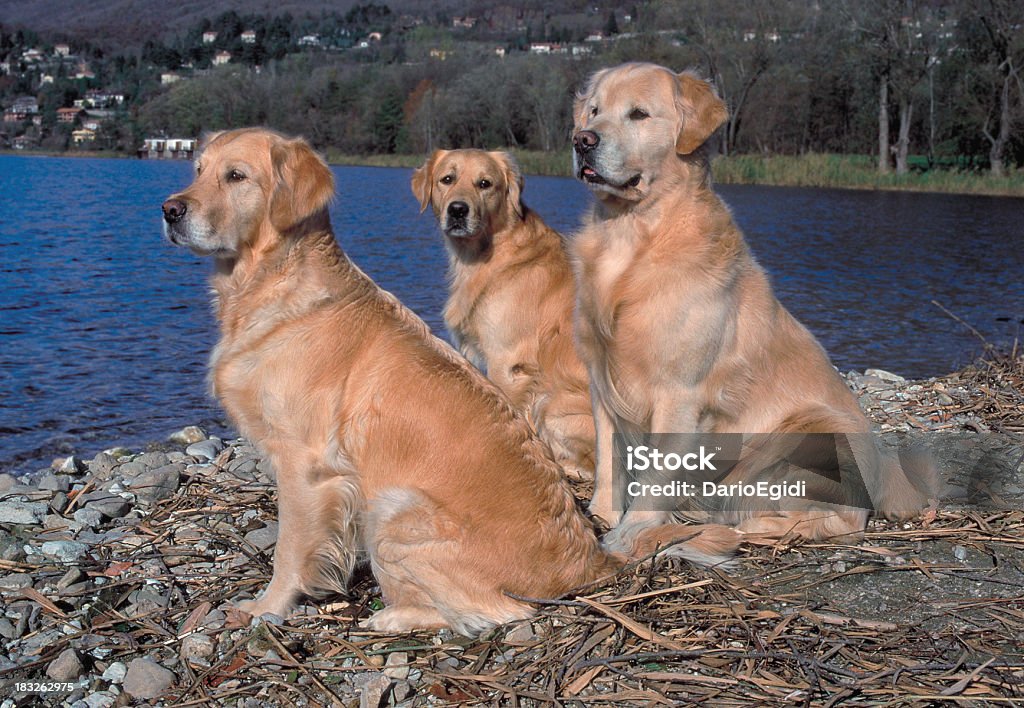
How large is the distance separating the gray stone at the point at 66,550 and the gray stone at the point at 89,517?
0.38 metres

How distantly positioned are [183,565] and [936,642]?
124 inches

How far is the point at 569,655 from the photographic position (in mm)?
3240

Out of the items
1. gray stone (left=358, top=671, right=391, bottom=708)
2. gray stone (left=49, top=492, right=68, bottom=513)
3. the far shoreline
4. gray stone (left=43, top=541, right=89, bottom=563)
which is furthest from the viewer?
the far shoreline

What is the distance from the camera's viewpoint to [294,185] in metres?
3.97

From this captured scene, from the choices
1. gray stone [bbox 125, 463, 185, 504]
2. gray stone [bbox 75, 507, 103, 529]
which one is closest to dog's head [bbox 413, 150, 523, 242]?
gray stone [bbox 125, 463, 185, 504]

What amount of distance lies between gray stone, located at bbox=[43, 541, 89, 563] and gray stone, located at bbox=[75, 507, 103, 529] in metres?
0.38

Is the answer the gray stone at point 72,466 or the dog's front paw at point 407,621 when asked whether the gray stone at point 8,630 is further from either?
the gray stone at point 72,466

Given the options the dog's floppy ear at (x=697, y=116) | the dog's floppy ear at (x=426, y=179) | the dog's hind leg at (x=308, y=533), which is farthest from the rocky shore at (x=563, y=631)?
the dog's floppy ear at (x=426, y=179)

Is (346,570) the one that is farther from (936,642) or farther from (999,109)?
(999,109)

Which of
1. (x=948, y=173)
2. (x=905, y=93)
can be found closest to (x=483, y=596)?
(x=948, y=173)

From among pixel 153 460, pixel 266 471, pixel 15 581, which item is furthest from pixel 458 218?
pixel 15 581

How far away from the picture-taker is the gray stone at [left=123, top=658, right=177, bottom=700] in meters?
3.25

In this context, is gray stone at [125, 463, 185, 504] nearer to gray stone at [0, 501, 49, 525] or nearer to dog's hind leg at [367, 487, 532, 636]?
gray stone at [0, 501, 49, 525]

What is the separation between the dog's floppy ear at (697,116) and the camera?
4418mm
